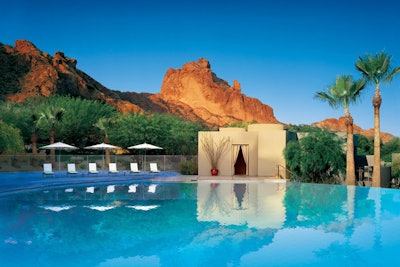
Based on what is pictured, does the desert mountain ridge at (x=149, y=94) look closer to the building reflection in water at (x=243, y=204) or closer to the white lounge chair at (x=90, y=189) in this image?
the building reflection in water at (x=243, y=204)

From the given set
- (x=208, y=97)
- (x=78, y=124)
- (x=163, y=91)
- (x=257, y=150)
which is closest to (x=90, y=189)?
(x=257, y=150)

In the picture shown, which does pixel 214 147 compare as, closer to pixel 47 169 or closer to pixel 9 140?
pixel 47 169

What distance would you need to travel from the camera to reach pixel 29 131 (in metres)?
A: 35.1

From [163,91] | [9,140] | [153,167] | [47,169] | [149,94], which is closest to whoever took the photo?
[47,169]

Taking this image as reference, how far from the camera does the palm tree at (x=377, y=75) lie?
19.9m

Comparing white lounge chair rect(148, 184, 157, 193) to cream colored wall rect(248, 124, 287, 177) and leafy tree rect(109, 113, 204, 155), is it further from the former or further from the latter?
leafy tree rect(109, 113, 204, 155)

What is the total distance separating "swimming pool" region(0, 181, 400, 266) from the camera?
7.83m

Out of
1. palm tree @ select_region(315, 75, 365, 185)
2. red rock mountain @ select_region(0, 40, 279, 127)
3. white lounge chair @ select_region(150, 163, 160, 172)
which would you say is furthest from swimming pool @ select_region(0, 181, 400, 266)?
red rock mountain @ select_region(0, 40, 279, 127)

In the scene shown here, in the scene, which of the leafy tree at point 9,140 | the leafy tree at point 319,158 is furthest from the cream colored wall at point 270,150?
the leafy tree at point 9,140

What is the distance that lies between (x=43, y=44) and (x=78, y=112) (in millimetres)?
27302

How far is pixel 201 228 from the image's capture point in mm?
10414

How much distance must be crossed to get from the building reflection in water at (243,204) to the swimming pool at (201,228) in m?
0.03

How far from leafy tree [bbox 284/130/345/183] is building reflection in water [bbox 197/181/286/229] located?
1.77 meters

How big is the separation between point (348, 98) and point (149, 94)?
59994mm
